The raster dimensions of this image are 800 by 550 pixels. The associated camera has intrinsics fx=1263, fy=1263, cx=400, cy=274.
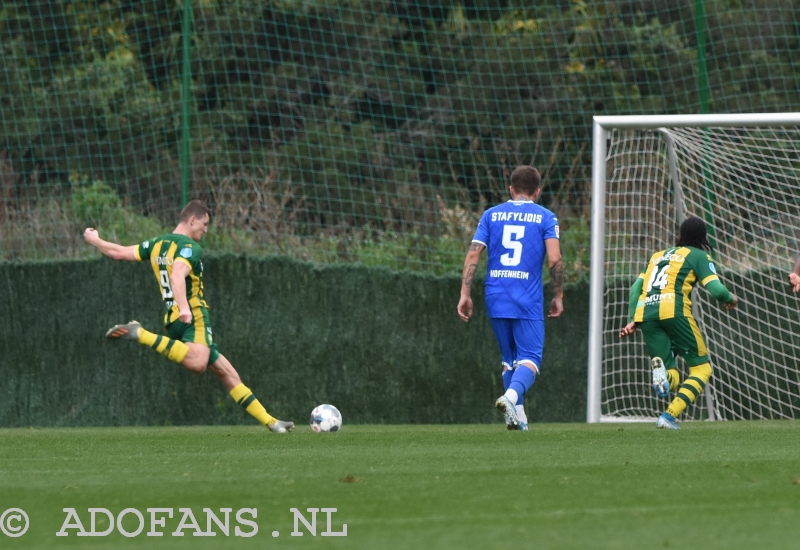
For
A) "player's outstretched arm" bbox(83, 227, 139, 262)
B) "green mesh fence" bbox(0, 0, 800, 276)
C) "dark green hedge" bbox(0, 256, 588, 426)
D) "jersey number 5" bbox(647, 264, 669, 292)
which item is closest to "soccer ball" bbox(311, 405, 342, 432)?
"player's outstretched arm" bbox(83, 227, 139, 262)

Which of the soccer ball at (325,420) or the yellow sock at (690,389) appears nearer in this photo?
the soccer ball at (325,420)

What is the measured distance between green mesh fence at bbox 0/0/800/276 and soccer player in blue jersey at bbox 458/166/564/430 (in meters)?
3.78

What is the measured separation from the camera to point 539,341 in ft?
29.9

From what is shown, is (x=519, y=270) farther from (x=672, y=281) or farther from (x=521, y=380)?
(x=672, y=281)

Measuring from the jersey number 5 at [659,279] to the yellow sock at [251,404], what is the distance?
118 inches

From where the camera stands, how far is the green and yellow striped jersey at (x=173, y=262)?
30.8ft

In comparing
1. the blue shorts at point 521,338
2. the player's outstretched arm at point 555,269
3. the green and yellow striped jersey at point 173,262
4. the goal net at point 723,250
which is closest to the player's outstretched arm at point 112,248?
the green and yellow striped jersey at point 173,262

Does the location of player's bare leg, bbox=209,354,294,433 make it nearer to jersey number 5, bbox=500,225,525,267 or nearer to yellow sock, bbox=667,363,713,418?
jersey number 5, bbox=500,225,525,267

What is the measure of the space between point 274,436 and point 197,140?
7.18 meters

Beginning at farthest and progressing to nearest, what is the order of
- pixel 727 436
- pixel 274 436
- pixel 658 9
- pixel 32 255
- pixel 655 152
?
pixel 658 9, pixel 32 255, pixel 655 152, pixel 274 436, pixel 727 436

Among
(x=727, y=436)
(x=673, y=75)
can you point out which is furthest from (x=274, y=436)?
(x=673, y=75)

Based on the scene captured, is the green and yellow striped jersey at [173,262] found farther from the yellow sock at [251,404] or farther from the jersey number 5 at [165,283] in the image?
the yellow sock at [251,404]

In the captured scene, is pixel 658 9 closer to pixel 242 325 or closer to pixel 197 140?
pixel 197 140

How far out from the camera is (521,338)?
29.8ft
